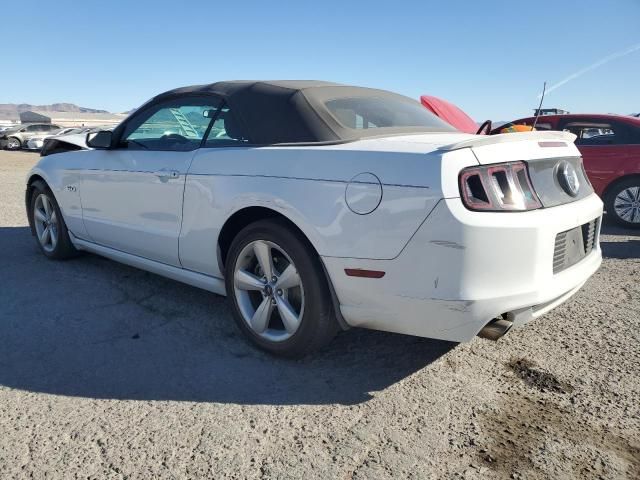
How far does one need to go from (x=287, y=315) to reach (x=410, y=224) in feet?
2.92

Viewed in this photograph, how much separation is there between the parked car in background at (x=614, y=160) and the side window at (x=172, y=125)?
18.4ft

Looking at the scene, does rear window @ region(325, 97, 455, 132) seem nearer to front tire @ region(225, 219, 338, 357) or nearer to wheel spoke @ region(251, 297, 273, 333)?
front tire @ region(225, 219, 338, 357)

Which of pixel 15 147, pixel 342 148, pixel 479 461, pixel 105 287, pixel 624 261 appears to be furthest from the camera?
pixel 15 147

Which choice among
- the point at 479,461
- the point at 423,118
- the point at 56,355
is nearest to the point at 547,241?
the point at 479,461

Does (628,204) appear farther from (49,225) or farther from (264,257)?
(49,225)

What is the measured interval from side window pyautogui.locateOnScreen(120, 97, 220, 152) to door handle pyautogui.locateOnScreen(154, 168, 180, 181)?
167 mm

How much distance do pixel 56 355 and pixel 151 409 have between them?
875 mm

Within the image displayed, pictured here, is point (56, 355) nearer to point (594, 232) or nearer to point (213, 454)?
point (213, 454)

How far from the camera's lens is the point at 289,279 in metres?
2.79

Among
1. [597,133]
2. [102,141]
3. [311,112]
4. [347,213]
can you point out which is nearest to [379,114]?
[311,112]

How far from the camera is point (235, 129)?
3.18 meters

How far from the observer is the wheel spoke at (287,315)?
2.79 meters

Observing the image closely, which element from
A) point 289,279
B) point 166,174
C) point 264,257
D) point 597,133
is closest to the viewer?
point 289,279

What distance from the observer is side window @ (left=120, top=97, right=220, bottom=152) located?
3.40m
